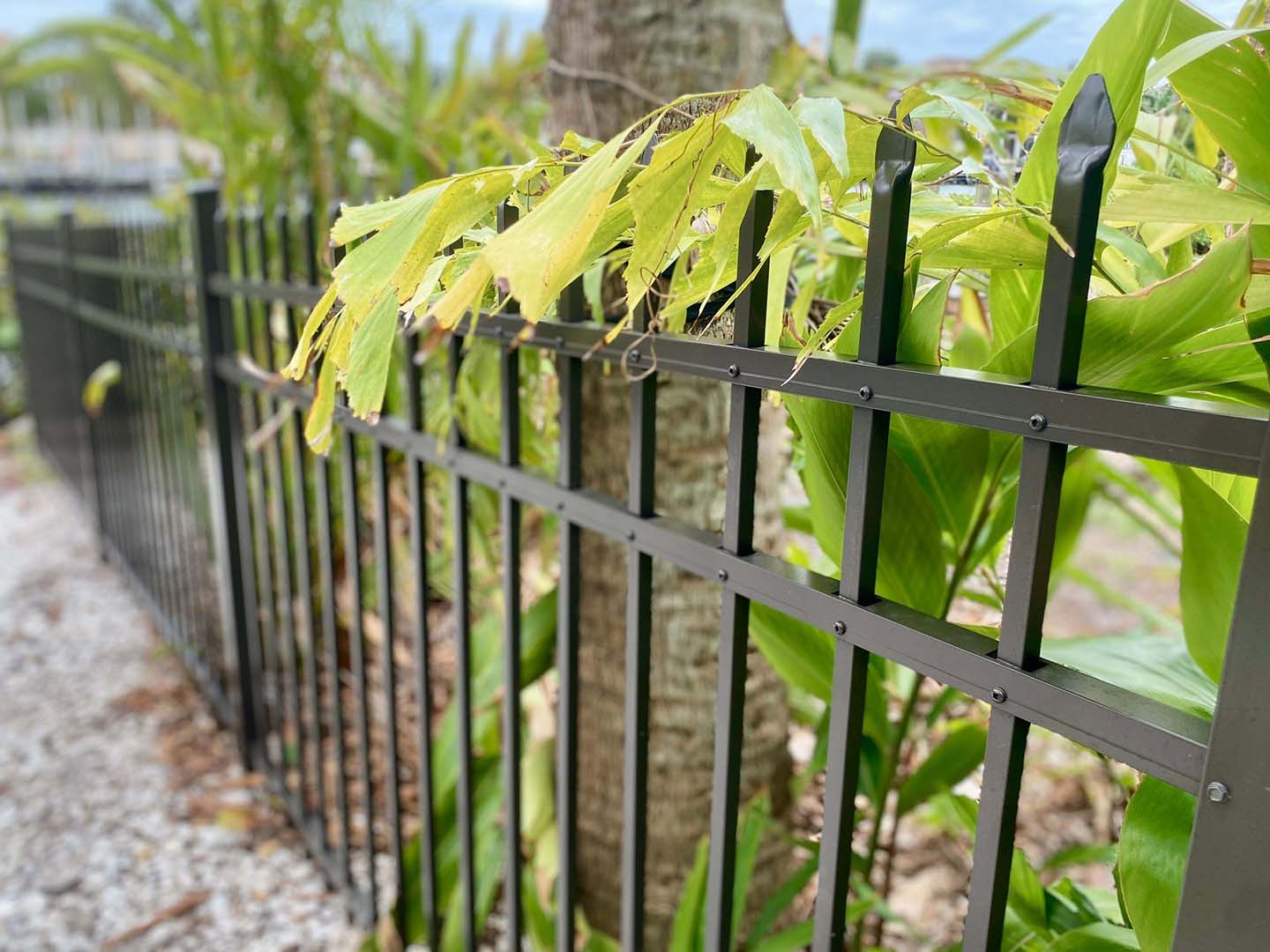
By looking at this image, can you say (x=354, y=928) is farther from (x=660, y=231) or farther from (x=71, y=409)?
(x=71, y=409)

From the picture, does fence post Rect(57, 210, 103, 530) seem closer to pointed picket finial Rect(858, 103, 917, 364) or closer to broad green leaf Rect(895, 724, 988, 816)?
broad green leaf Rect(895, 724, 988, 816)

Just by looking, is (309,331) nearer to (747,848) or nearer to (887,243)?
(887,243)

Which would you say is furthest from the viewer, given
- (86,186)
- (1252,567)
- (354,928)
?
(86,186)

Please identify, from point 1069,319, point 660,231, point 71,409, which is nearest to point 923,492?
point 1069,319

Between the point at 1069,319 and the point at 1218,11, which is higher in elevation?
the point at 1218,11

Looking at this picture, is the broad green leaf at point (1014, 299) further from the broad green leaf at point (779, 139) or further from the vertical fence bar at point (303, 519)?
the vertical fence bar at point (303, 519)

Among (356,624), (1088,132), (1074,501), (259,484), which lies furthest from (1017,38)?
(259,484)

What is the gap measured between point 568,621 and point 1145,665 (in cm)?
67

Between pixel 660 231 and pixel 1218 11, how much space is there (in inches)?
26.2

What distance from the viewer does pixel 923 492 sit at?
0.98 metres

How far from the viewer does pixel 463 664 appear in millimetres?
1474

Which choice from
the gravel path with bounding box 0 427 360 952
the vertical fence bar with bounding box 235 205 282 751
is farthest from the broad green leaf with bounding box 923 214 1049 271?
the gravel path with bounding box 0 427 360 952

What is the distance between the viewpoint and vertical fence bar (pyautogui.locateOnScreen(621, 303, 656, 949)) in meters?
1.03

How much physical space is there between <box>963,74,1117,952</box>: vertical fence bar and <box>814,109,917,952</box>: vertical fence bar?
12 centimetres
